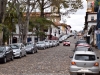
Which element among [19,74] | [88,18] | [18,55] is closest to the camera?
[19,74]

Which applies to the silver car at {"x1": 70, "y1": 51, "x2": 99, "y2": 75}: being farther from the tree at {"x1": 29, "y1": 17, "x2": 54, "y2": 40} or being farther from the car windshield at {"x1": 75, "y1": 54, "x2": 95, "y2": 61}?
the tree at {"x1": 29, "y1": 17, "x2": 54, "y2": 40}

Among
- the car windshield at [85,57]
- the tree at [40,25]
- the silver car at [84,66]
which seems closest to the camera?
the silver car at [84,66]

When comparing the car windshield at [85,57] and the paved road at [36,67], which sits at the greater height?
the car windshield at [85,57]

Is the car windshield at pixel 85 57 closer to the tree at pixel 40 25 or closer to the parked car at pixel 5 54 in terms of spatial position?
the parked car at pixel 5 54

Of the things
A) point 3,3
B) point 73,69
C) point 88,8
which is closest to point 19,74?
point 73,69

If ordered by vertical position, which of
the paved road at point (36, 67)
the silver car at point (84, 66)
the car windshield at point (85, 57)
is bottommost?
the paved road at point (36, 67)

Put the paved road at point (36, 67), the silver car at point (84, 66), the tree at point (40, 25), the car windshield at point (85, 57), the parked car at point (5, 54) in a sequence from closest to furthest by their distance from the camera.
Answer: the silver car at point (84, 66)
the car windshield at point (85, 57)
the paved road at point (36, 67)
the parked car at point (5, 54)
the tree at point (40, 25)

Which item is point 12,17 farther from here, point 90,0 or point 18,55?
point 90,0

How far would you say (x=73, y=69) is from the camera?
15.1 meters

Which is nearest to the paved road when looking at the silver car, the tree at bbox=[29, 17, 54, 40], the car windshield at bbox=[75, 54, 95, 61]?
the car windshield at bbox=[75, 54, 95, 61]

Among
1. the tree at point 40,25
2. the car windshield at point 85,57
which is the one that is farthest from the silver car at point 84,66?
the tree at point 40,25

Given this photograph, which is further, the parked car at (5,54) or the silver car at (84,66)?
the parked car at (5,54)

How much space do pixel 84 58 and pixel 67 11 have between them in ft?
128

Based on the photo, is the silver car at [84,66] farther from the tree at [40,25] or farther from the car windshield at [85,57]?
the tree at [40,25]
